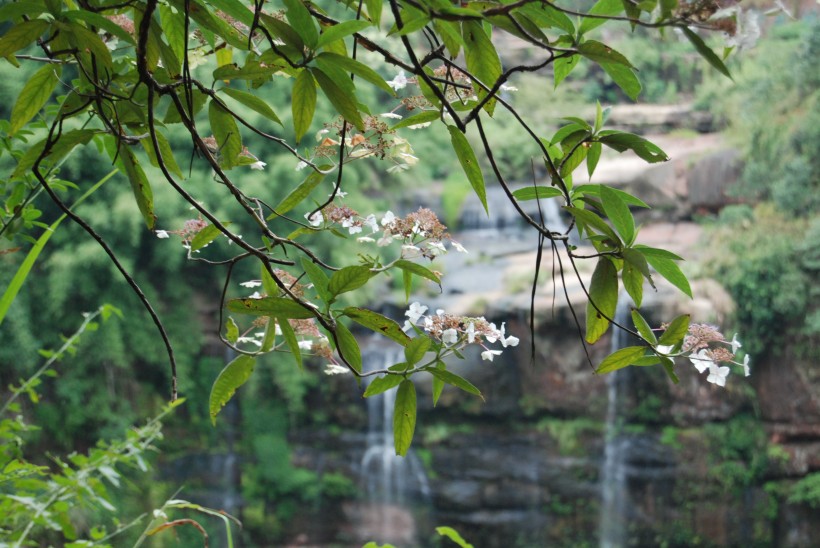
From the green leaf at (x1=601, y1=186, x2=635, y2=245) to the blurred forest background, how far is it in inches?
179

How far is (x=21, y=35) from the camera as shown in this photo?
1.44 feet

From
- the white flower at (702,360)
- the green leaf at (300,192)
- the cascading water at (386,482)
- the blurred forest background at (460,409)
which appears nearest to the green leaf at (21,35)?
the green leaf at (300,192)

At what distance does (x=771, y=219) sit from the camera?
5.61 m

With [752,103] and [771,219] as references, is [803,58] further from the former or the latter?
[771,219]

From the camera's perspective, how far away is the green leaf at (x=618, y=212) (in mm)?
432

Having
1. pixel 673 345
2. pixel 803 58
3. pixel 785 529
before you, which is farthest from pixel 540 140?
pixel 803 58

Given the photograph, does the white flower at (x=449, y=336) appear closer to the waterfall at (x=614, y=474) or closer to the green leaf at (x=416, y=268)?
the green leaf at (x=416, y=268)

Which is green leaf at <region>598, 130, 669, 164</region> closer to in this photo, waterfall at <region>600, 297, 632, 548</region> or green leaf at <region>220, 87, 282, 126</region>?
green leaf at <region>220, 87, 282, 126</region>

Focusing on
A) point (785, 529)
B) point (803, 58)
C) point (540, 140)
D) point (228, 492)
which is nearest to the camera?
point (540, 140)

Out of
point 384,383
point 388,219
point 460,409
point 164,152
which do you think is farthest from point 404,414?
point 460,409

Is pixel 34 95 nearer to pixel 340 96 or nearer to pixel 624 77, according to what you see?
pixel 340 96

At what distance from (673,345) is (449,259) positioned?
5.67 m

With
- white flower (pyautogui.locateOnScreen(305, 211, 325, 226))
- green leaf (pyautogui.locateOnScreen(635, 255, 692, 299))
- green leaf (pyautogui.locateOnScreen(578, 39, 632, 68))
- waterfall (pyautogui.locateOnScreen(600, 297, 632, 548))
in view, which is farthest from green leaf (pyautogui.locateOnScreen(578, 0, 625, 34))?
waterfall (pyautogui.locateOnScreen(600, 297, 632, 548))

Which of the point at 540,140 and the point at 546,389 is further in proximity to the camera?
the point at 546,389
